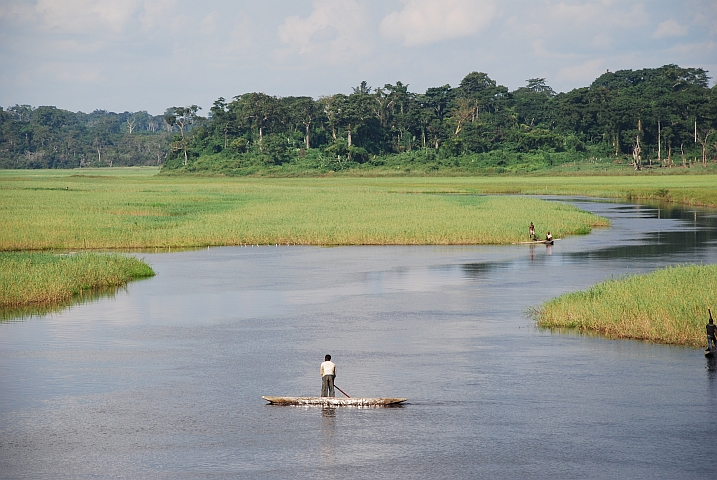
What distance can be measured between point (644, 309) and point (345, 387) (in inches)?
482

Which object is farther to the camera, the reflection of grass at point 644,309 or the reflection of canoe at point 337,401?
the reflection of grass at point 644,309

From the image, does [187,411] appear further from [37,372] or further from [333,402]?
[37,372]

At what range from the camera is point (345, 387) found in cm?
2467

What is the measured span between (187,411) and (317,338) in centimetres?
936

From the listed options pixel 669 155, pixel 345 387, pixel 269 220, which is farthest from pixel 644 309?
pixel 669 155

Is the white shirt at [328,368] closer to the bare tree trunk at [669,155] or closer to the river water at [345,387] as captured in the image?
the river water at [345,387]

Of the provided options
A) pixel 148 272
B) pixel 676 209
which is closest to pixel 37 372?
pixel 148 272

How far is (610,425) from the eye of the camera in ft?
68.8

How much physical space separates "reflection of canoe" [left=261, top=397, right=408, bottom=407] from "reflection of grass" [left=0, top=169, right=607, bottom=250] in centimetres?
3951

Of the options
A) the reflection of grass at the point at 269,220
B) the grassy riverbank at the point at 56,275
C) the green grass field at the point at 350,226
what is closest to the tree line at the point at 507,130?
the green grass field at the point at 350,226

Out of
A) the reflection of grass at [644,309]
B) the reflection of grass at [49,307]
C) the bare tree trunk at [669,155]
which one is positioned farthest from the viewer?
the bare tree trunk at [669,155]

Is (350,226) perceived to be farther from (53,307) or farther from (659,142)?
(659,142)

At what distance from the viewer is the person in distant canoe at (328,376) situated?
2242 centimetres

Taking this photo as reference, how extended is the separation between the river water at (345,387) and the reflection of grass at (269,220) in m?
18.4
